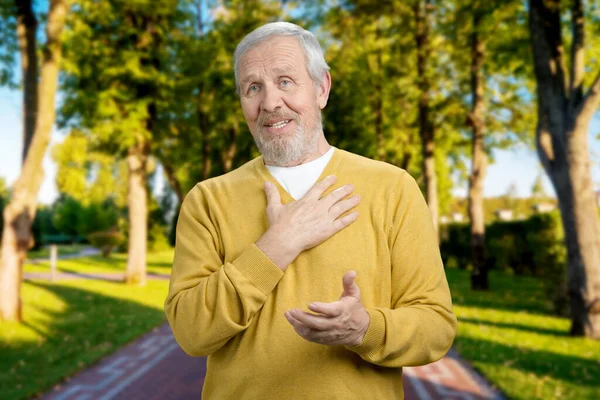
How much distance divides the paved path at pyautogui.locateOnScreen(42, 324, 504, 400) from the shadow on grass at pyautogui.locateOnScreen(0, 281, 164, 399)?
1.09 ft

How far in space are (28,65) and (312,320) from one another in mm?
11643

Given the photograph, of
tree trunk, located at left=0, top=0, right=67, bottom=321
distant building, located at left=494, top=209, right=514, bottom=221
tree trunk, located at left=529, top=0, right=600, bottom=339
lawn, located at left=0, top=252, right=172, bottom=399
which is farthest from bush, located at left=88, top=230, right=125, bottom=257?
tree trunk, located at left=529, top=0, right=600, bottom=339

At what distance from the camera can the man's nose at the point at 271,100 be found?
1.83 metres

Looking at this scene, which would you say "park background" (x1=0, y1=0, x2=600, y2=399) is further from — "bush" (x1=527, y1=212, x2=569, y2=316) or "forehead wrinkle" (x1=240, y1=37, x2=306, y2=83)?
"forehead wrinkle" (x1=240, y1=37, x2=306, y2=83)

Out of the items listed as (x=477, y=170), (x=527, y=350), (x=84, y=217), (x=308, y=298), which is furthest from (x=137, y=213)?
(x=84, y=217)

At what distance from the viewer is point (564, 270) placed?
43.9 feet

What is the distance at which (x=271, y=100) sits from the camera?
1825mm

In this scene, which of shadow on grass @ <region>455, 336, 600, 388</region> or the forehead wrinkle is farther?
shadow on grass @ <region>455, 336, 600, 388</region>

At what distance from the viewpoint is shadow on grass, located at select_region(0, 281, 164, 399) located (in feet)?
24.3

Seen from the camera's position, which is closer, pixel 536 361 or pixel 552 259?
pixel 536 361

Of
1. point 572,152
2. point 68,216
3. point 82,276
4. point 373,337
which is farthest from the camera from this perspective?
point 68,216

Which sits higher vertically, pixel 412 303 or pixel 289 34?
pixel 289 34

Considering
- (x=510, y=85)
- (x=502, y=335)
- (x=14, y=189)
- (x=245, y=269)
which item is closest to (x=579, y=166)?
(x=502, y=335)

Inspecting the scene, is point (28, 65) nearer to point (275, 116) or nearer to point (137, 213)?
point (137, 213)
